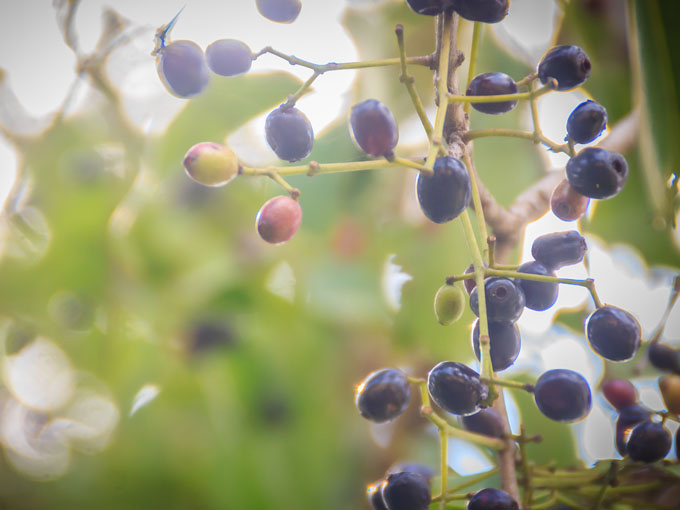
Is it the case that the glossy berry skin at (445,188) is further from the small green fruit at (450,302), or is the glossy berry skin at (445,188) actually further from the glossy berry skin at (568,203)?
the glossy berry skin at (568,203)

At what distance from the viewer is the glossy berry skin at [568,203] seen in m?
0.82

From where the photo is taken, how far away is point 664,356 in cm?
108

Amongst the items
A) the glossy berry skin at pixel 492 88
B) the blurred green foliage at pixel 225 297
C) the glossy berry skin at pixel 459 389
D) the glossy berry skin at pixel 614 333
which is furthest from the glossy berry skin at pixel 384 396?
the blurred green foliage at pixel 225 297

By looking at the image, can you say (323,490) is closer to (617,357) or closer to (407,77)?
(617,357)

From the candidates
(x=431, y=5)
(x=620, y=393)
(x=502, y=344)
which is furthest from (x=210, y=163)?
(x=620, y=393)

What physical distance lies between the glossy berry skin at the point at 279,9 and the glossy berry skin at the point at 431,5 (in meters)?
0.23

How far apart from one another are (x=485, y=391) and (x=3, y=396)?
2.11 meters

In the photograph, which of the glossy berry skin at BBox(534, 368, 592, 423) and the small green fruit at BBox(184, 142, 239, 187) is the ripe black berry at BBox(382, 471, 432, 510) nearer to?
the glossy berry skin at BBox(534, 368, 592, 423)

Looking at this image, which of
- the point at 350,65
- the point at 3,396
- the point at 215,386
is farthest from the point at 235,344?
the point at 350,65

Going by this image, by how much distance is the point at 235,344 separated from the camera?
183 cm

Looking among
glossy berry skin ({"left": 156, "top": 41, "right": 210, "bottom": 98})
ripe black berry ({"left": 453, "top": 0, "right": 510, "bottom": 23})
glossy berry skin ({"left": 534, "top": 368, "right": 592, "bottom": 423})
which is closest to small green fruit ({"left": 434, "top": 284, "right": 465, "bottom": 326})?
glossy berry skin ({"left": 534, "top": 368, "right": 592, "bottom": 423})

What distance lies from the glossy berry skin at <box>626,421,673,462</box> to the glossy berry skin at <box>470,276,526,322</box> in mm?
332

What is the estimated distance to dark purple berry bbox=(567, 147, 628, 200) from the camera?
0.73 meters

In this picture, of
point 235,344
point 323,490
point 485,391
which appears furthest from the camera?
point 235,344
